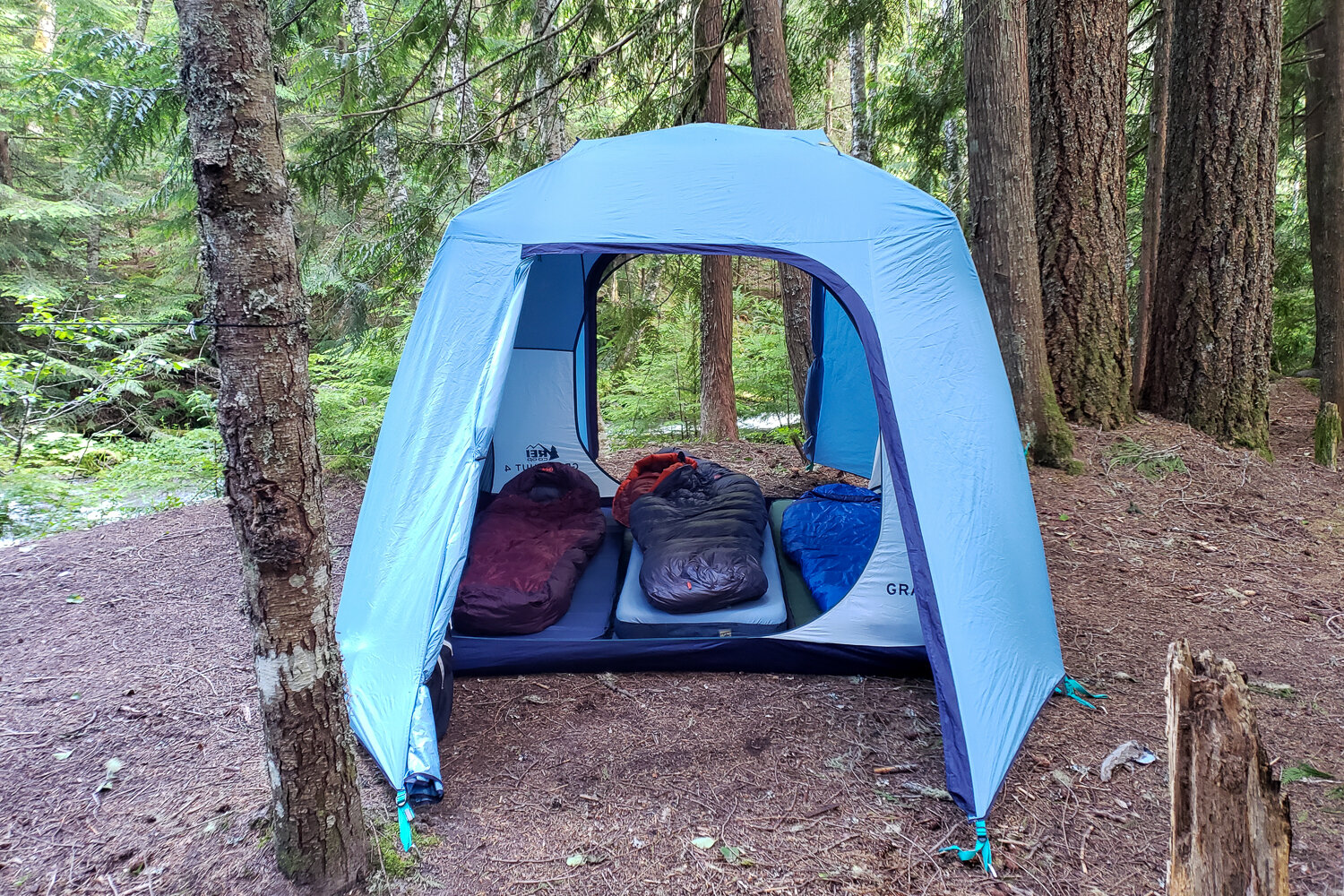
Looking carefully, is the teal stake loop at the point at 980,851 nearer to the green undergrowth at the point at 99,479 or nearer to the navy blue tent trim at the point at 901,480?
the navy blue tent trim at the point at 901,480

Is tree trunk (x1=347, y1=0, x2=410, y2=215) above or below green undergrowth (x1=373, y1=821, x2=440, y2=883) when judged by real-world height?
A: above

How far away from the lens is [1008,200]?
4.04 m

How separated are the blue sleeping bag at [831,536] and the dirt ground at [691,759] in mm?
521

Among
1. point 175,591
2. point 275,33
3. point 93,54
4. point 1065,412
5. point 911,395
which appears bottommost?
point 175,591

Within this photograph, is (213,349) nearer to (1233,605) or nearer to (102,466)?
(1233,605)

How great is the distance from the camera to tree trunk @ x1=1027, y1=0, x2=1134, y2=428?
438cm

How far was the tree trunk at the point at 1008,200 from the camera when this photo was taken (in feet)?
13.1

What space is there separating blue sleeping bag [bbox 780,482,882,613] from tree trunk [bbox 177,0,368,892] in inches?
80.4

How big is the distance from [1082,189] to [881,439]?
2.69m

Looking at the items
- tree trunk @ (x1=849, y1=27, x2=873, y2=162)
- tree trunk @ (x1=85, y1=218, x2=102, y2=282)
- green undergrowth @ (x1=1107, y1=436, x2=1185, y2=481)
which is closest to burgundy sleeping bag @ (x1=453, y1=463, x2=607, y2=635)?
green undergrowth @ (x1=1107, y1=436, x2=1185, y2=481)

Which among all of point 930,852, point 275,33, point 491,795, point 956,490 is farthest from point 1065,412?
point 275,33

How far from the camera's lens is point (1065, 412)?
4609 millimetres

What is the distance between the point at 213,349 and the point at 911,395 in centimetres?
200

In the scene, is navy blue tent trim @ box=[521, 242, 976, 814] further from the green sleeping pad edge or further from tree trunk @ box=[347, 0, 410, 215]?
tree trunk @ box=[347, 0, 410, 215]
